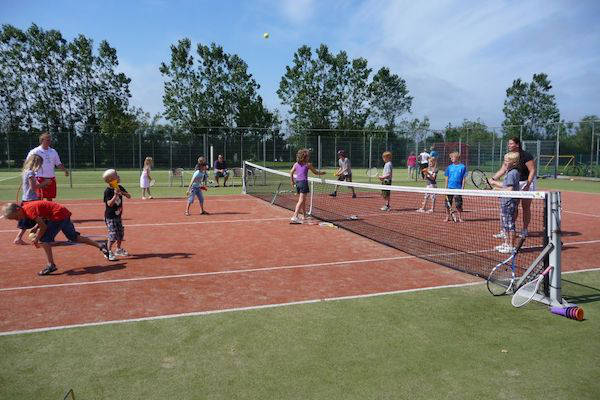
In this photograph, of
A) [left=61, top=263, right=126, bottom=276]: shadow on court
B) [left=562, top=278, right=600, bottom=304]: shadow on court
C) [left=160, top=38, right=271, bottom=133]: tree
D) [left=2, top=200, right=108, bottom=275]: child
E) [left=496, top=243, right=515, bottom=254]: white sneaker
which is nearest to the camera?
[left=562, top=278, right=600, bottom=304]: shadow on court

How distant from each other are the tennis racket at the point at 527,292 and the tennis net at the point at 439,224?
0.31 meters

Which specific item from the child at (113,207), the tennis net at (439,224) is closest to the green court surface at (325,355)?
the tennis net at (439,224)

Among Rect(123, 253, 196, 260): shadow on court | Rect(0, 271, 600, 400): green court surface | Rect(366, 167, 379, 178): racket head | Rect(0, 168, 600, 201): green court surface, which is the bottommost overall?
Rect(0, 271, 600, 400): green court surface

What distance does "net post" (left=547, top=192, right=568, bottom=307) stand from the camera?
5.14 meters

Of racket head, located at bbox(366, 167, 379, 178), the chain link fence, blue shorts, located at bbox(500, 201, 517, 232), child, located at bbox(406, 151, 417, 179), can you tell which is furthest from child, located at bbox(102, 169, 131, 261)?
child, located at bbox(406, 151, 417, 179)

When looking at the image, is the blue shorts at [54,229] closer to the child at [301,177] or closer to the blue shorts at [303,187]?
the child at [301,177]

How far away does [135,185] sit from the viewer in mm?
23172

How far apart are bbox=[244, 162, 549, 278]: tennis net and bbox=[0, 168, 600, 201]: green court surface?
191 inches

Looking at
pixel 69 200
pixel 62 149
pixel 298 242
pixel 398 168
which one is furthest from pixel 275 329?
pixel 398 168

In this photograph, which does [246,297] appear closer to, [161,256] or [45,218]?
[161,256]

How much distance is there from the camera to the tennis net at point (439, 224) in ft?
23.6

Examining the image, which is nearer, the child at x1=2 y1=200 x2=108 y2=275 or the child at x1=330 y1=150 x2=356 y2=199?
the child at x1=2 y1=200 x2=108 y2=275

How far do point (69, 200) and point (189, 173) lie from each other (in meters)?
13.1

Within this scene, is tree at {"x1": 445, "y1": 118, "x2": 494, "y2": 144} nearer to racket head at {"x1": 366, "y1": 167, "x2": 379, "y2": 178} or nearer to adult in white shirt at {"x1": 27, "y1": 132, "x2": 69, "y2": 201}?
racket head at {"x1": 366, "y1": 167, "x2": 379, "y2": 178}
